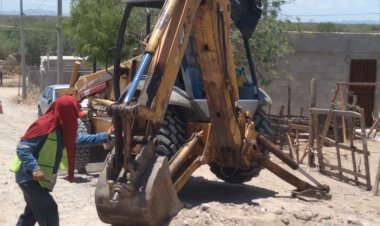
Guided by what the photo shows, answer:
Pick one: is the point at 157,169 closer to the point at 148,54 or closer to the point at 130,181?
the point at 130,181

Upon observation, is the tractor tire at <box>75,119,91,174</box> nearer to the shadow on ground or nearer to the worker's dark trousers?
the shadow on ground

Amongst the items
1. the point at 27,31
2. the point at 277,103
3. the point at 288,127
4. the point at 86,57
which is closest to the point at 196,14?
the point at 288,127

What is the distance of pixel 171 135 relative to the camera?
9.56 m

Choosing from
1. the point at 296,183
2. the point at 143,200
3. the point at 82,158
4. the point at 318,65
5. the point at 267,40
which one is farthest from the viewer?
the point at 318,65

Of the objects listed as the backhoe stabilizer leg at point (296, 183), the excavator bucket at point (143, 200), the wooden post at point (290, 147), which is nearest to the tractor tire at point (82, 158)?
the backhoe stabilizer leg at point (296, 183)

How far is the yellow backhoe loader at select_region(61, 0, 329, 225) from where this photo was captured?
6773 mm

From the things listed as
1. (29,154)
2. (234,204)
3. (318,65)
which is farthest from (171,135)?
(318,65)

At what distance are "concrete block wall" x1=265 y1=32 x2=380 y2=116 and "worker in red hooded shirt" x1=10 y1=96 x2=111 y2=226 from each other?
15803 millimetres

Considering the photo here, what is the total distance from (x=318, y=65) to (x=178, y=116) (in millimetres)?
13761

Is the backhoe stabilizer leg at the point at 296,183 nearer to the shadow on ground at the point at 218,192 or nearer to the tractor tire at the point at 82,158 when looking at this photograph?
the shadow on ground at the point at 218,192

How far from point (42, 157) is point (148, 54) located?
1.39 metres

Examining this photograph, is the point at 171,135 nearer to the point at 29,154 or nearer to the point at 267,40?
the point at 29,154

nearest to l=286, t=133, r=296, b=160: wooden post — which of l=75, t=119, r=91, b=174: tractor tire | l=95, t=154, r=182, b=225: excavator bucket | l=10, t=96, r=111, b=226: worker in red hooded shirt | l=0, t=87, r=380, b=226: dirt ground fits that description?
l=0, t=87, r=380, b=226: dirt ground

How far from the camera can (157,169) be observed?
6.76 m
